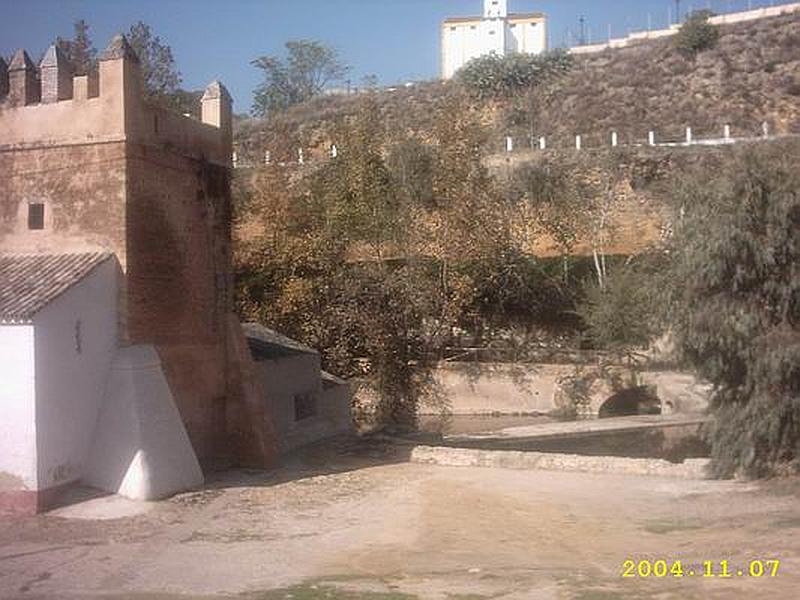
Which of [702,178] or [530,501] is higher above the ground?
[702,178]

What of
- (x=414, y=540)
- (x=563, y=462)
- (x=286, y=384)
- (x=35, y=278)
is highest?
(x=35, y=278)

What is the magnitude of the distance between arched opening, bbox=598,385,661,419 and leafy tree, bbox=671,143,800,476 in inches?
692

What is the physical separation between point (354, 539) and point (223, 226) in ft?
25.3

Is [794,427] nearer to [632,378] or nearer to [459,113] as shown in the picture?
[632,378]

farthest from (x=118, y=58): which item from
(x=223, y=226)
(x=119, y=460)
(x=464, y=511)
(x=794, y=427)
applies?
(x=794, y=427)

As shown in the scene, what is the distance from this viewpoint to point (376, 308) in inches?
1209

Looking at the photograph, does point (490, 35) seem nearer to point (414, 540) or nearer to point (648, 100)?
point (648, 100)

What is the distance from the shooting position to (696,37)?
2365 inches

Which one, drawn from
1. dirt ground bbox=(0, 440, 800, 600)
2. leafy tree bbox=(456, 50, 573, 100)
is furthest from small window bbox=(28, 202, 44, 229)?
leafy tree bbox=(456, 50, 573, 100)

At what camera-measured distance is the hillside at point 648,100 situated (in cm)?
5362

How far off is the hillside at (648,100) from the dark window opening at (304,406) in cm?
3096

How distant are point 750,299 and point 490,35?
66548 mm

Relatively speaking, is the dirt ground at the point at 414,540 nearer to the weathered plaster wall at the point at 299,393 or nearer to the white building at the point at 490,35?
the weathered plaster wall at the point at 299,393

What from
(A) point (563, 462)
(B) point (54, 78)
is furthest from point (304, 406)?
(B) point (54, 78)
